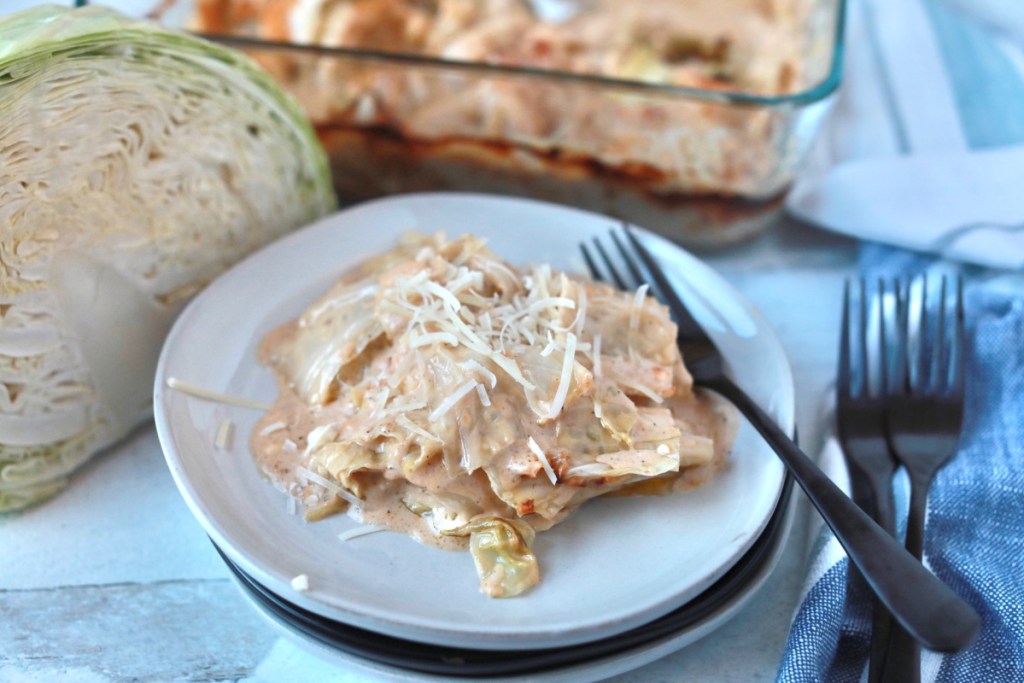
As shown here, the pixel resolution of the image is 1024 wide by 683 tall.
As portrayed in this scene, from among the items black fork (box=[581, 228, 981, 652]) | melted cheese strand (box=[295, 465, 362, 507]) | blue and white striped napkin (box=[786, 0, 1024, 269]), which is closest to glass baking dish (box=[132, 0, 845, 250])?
blue and white striped napkin (box=[786, 0, 1024, 269])

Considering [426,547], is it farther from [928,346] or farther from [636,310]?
[928,346]

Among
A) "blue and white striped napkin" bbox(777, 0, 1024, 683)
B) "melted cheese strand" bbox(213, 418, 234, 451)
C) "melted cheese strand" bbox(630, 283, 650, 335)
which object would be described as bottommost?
"blue and white striped napkin" bbox(777, 0, 1024, 683)

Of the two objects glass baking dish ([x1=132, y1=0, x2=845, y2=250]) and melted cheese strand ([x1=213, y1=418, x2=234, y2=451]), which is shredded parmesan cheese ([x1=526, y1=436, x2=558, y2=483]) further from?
glass baking dish ([x1=132, y1=0, x2=845, y2=250])

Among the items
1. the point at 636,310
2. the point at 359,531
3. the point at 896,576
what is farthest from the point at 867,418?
the point at 359,531

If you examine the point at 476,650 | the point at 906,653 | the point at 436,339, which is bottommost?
the point at 906,653

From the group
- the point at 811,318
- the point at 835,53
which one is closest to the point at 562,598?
the point at 811,318

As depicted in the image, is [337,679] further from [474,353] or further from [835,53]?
[835,53]
